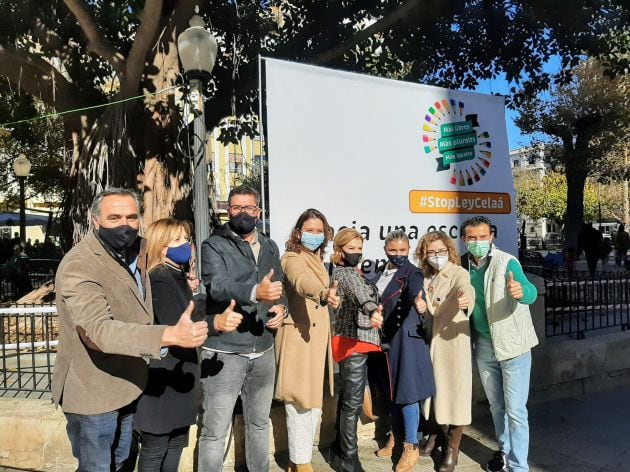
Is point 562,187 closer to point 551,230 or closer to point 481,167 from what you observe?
point 551,230

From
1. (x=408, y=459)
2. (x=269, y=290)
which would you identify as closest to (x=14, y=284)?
(x=408, y=459)

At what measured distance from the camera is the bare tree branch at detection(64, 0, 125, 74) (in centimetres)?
636

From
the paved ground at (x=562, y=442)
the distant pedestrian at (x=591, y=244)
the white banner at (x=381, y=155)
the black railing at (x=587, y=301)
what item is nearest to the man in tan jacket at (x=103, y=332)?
the white banner at (x=381, y=155)

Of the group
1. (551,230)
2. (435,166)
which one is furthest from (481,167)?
(551,230)

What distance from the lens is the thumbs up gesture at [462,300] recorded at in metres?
3.46

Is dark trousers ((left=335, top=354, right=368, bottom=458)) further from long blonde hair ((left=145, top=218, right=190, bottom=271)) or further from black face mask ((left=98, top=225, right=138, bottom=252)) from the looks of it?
black face mask ((left=98, top=225, right=138, bottom=252))

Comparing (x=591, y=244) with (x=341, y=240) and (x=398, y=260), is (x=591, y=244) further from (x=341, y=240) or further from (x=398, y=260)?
(x=341, y=240)

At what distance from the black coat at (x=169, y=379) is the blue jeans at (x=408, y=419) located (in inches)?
64.6

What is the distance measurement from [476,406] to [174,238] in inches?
142

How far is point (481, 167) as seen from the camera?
5.36 meters

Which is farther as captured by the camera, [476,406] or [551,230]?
[551,230]

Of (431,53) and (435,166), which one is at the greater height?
(431,53)

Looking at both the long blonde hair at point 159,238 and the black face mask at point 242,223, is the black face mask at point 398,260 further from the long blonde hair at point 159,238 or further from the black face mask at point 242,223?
the long blonde hair at point 159,238

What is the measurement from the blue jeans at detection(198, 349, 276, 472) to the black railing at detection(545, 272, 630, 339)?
14.3ft
